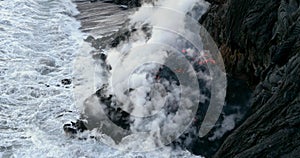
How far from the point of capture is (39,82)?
1205cm

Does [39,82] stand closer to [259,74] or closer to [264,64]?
[259,74]

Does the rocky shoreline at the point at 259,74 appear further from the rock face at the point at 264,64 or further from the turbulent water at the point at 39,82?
the turbulent water at the point at 39,82

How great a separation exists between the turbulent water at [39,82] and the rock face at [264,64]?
2.43m

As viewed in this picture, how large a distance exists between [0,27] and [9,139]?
8.60 metres

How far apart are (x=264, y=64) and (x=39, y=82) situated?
7.04 meters

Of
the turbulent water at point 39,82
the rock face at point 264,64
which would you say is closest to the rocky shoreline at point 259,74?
the rock face at point 264,64

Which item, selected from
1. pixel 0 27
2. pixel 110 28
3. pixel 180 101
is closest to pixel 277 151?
pixel 180 101

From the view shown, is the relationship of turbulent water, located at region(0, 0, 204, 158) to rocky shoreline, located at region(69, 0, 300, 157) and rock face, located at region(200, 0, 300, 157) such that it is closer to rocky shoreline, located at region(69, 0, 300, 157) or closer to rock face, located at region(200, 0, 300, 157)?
rocky shoreline, located at region(69, 0, 300, 157)

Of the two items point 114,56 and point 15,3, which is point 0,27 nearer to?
point 15,3

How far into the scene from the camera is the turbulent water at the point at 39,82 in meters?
8.74

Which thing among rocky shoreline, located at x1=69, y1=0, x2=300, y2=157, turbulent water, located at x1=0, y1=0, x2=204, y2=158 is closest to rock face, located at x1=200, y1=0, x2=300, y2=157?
rocky shoreline, located at x1=69, y1=0, x2=300, y2=157

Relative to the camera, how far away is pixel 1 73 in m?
12.4

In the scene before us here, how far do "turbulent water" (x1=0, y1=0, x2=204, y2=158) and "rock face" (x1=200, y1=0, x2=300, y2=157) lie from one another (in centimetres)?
243

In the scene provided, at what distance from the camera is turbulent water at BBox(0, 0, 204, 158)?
8.74 meters
